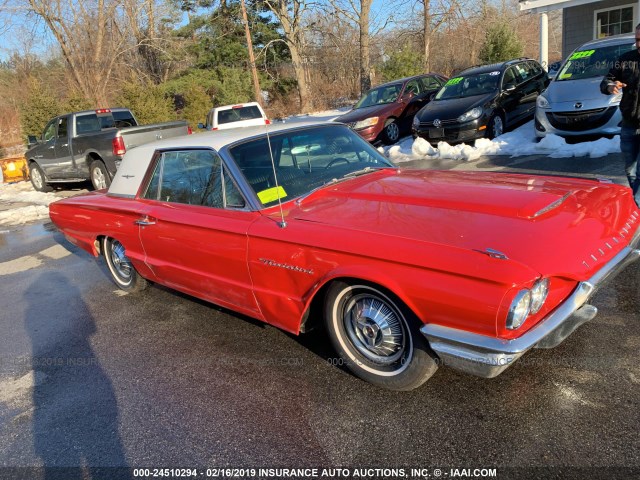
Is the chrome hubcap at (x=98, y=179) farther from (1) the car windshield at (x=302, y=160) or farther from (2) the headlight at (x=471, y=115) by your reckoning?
(1) the car windshield at (x=302, y=160)

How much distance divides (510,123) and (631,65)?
18.2ft

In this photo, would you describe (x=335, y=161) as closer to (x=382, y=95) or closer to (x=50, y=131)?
(x=382, y=95)

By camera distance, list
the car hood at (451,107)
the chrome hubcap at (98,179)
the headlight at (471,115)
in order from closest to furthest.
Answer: the headlight at (471,115) → the car hood at (451,107) → the chrome hubcap at (98,179)

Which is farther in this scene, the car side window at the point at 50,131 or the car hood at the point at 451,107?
the car side window at the point at 50,131

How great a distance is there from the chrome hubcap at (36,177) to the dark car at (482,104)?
10254 millimetres

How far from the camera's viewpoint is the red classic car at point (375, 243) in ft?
8.02

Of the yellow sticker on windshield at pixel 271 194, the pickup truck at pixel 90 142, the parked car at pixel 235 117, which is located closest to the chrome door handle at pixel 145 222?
the yellow sticker on windshield at pixel 271 194

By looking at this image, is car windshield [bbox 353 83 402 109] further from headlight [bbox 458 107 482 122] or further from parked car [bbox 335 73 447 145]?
headlight [bbox 458 107 482 122]

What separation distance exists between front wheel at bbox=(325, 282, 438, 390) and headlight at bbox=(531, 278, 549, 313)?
581 millimetres

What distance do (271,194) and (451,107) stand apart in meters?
7.79

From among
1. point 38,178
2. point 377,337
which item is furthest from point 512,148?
point 38,178

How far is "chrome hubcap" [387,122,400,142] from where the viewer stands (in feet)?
39.5

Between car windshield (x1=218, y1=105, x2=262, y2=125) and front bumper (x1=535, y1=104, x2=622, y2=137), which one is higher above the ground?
car windshield (x1=218, y1=105, x2=262, y2=125)

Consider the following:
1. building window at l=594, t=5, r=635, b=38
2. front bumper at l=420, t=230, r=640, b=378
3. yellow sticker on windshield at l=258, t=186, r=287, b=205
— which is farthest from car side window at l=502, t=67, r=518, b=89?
front bumper at l=420, t=230, r=640, b=378
